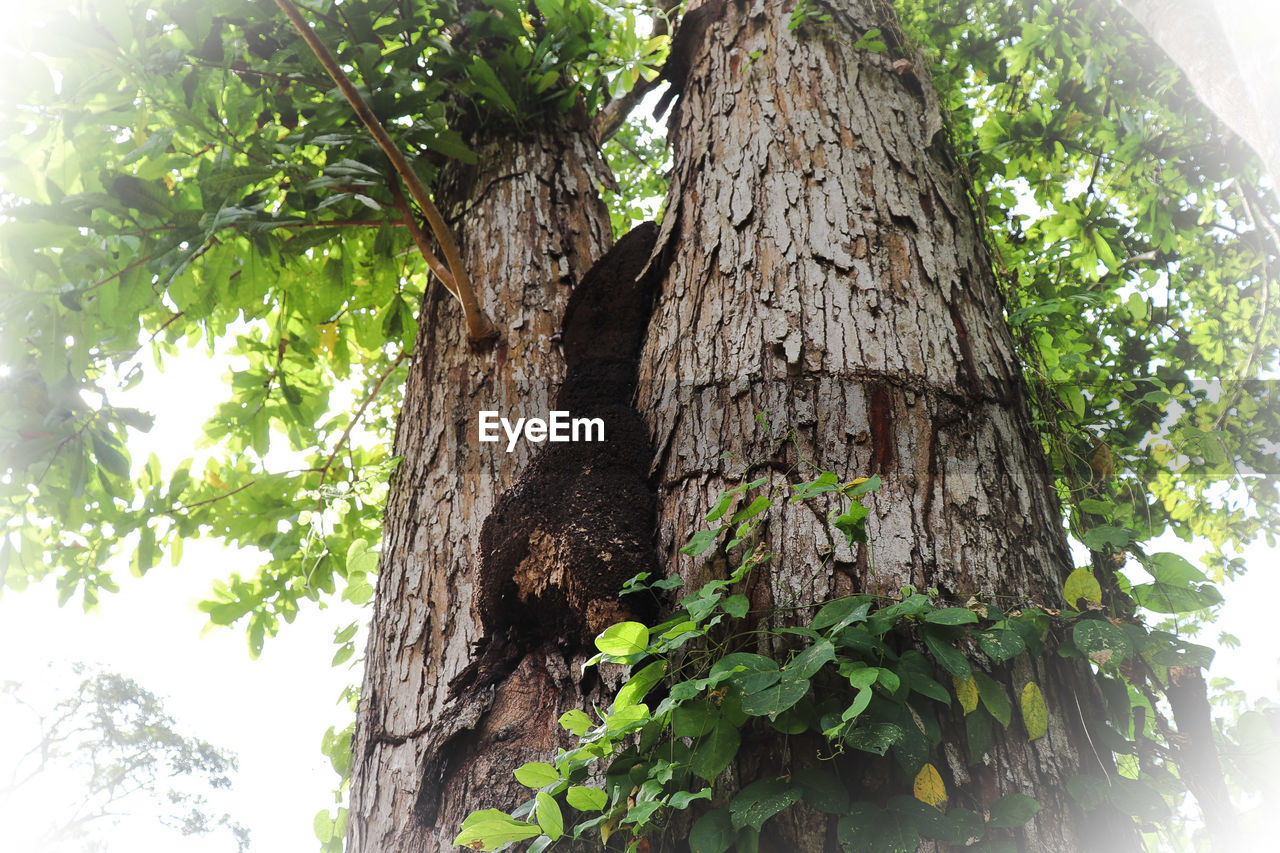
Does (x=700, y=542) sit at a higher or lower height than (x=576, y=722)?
higher

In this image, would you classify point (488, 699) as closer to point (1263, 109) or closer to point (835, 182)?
point (835, 182)

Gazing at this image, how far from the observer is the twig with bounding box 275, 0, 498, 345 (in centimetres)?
175

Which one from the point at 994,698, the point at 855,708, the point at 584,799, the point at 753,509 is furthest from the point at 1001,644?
the point at 584,799

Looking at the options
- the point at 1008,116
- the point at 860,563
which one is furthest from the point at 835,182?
the point at 1008,116

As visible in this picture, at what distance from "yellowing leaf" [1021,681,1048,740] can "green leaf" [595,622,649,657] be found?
1.95ft

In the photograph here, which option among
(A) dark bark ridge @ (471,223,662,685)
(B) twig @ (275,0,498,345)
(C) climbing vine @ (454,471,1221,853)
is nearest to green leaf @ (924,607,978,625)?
(C) climbing vine @ (454,471,1221,853)

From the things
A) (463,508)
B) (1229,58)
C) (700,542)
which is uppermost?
(1229,58)

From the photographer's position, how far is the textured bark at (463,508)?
56.5 inches

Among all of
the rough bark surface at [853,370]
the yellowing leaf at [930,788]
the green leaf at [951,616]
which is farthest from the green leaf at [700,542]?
the yellowing leaf at [930,788]

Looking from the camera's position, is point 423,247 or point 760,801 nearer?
point 760,801

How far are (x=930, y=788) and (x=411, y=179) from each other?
1.82m

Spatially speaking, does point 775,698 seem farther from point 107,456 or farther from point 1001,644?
point 107,456

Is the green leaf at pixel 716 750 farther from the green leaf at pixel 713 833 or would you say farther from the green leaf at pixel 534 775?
the green leaf at pixel 534 775

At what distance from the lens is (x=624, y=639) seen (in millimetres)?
1083
